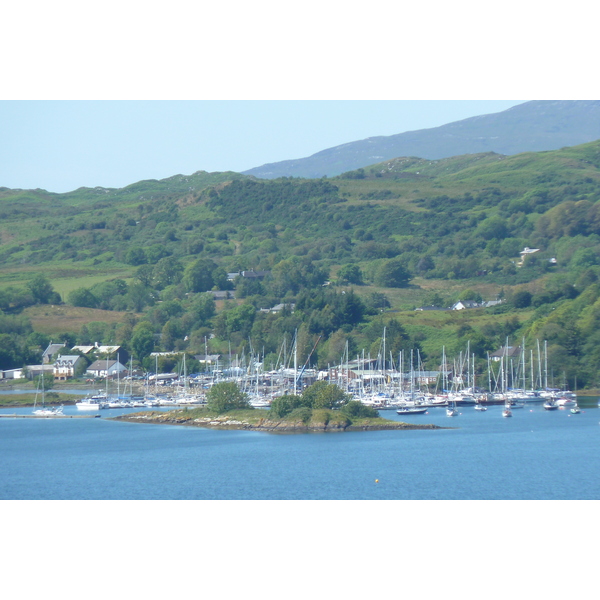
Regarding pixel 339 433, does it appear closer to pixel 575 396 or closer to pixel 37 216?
pixel 575 396

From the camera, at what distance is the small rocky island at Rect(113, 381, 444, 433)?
3362cm

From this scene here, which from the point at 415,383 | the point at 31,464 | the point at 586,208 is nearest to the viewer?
the point at 31,464

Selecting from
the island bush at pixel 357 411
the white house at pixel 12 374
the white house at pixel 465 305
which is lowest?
the island bush at pixel 357 411

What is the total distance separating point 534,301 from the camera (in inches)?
2333

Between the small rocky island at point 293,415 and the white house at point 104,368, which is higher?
the white house at point 104,368

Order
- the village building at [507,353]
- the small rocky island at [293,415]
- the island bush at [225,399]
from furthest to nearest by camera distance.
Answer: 1. the village building at [507,353]
2. the island bush at [225,399]
3. the small rocky island at [293,415]

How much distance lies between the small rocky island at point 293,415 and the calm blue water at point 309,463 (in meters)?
0.95

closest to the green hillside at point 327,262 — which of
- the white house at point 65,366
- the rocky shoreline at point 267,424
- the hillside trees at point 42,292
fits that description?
the hillside trees at point 42,292

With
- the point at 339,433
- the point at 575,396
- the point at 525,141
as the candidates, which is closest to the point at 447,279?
the point at 575,396

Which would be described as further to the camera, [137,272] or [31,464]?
[137,272]

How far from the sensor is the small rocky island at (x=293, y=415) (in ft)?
110

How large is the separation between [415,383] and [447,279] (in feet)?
99.1

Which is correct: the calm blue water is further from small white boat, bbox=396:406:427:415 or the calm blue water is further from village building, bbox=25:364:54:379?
village building, bbox=25:364:54:379

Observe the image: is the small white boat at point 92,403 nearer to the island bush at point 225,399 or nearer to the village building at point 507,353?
the island bush at point 225,399
